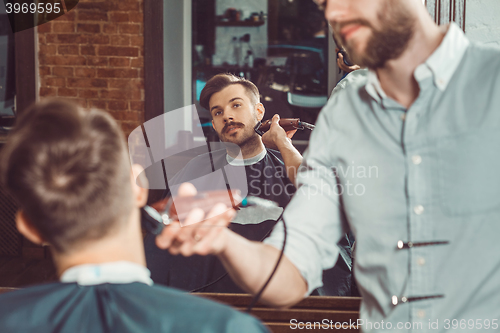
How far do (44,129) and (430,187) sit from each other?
790 millimetres

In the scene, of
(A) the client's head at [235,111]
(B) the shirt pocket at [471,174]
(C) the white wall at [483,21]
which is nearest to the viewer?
(B) the shirt pocket at [471,174]

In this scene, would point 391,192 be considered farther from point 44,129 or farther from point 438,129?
point 44,129

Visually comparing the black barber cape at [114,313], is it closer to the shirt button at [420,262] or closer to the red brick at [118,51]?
the shirt button at [420,262]

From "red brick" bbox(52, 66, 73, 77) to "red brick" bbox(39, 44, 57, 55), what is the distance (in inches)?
4.7

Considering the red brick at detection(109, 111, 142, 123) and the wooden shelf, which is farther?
the wooden shelf

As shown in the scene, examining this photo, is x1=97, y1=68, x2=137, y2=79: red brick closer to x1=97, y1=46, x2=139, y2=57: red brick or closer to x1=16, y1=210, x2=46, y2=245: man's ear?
x1=97, y1=46, x2=139, y2=57: red brick

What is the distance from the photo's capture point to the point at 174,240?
858mm

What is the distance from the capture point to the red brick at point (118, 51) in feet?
9.82

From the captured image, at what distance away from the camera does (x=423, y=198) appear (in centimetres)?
91

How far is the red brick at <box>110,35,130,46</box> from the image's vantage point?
118 inches

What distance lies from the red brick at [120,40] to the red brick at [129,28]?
0.04 metres

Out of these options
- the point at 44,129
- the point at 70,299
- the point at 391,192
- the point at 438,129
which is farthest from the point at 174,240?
the point at 438,129

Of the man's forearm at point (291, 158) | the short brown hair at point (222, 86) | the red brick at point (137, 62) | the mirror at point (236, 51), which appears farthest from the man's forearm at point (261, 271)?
the red brick at point (137, 62)

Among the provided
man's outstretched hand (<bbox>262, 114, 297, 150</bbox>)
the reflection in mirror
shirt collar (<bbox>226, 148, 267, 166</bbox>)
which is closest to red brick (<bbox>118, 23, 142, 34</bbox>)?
the reflection in mirror
